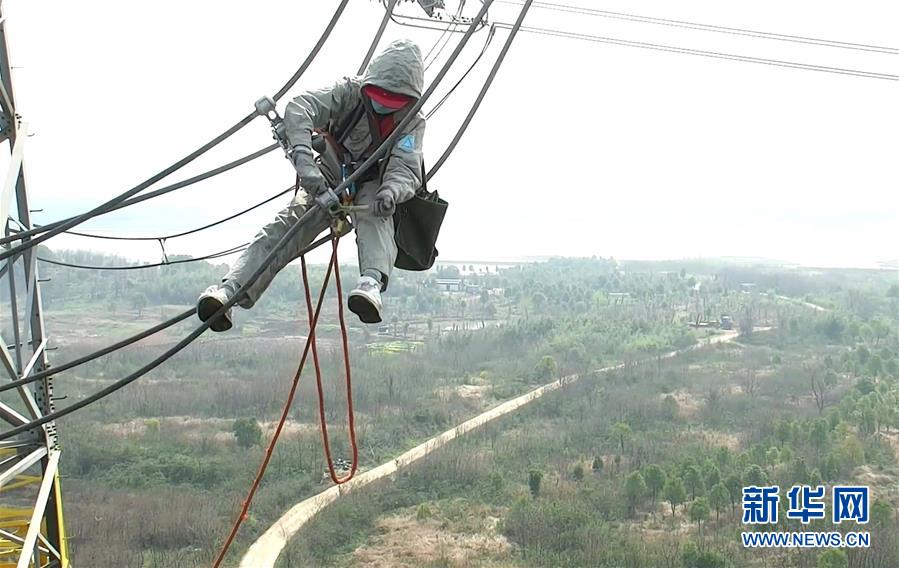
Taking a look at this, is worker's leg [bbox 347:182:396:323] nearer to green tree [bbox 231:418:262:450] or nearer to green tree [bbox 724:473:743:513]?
green tree [bbox 724:473:743:513]

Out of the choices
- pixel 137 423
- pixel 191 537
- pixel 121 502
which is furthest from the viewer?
pixel 137 423

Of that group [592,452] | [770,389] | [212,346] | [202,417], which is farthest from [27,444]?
[212,346]

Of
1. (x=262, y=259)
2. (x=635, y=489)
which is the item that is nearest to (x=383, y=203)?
(x=262, y=259)

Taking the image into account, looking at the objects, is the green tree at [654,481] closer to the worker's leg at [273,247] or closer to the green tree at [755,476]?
the green tree at [755,476]

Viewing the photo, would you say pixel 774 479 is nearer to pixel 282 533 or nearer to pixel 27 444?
pixel 282 533

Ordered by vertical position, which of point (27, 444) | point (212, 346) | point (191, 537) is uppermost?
point (27, 444)

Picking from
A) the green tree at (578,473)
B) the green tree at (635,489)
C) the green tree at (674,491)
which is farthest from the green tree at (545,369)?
the green tree at (674,491)

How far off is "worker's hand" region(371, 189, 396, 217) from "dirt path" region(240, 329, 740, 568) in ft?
83.6

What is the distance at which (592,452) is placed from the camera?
38406 millimetres

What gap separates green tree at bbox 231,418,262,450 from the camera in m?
38.6

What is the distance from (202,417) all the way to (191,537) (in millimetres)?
14848

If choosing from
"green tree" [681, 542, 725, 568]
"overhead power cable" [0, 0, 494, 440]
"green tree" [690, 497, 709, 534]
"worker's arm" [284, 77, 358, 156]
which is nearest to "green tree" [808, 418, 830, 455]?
"green tree" [690, 497, 709, 534]

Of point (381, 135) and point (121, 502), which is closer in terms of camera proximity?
point (381, 135)

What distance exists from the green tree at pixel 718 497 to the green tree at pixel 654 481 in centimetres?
176
